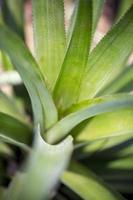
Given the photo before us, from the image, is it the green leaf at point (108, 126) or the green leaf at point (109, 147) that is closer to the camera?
the green leaf at point (108, 126)

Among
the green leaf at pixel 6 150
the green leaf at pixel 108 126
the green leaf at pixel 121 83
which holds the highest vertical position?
the green leaf at pixel 108 126

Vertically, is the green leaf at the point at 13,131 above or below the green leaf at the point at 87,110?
below

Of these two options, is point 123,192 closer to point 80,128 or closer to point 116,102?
point 80,128

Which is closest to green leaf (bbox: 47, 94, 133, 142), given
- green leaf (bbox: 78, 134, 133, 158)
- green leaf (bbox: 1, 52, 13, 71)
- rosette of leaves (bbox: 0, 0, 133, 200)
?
rosette of leaves (bbox: 0, 0, 133, 200)

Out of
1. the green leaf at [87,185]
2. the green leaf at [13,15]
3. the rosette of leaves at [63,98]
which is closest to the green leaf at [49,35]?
the rosette of leaves at [63,98]

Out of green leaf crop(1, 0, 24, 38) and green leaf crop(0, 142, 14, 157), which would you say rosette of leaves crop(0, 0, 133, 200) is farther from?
green leaf crop(1, 0, 24, 38)

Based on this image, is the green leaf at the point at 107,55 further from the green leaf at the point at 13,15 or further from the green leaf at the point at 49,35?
the green leaf at the point at 13,15

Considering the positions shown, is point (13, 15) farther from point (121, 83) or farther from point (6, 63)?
point (121, 83)
